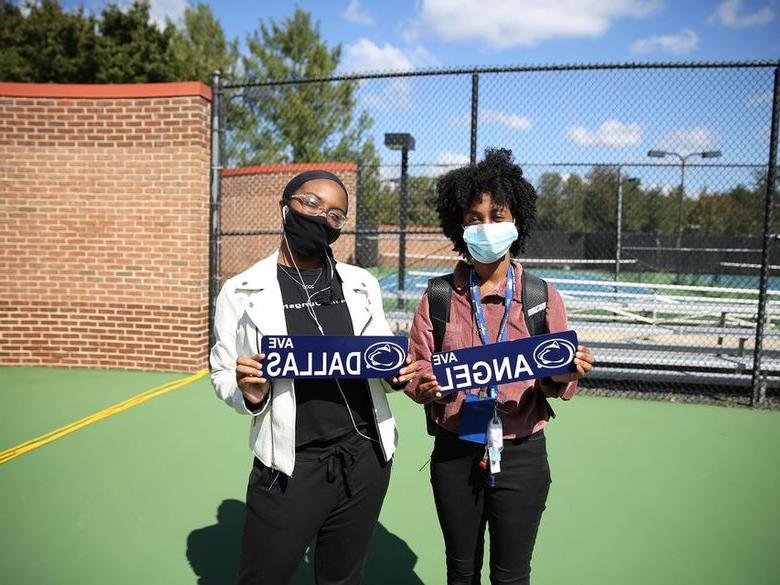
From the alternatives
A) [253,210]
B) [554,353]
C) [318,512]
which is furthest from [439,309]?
[253,210]

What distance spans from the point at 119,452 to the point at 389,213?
32.6ft

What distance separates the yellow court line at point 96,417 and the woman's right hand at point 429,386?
3902mm

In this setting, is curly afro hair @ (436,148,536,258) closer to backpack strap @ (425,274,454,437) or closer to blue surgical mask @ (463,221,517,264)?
blue surgical mask @ (463,221,517,264)

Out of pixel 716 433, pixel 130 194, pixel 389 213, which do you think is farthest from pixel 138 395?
pixel 389 213

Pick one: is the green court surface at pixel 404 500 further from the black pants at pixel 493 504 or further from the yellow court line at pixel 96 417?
the black pants at pixel 493 504

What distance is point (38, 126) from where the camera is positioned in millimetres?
6684

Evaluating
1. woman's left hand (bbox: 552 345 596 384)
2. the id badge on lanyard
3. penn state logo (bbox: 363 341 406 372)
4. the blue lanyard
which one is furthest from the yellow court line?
woman's left hand (bbox: 552 345 596 384)

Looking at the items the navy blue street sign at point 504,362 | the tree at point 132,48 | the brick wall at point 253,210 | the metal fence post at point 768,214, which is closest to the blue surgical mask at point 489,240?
the navy blue street sign at point 504,362

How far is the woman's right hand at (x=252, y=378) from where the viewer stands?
179cm

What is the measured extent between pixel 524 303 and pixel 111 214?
6.11 m

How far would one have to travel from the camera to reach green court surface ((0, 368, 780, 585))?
2.98m

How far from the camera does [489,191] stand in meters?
2.17

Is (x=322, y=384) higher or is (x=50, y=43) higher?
(x=50, y=43)

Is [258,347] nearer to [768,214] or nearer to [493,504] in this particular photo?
[493,504]
